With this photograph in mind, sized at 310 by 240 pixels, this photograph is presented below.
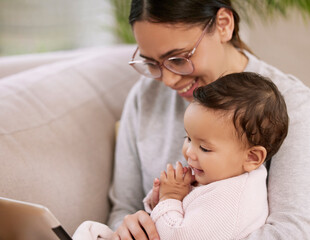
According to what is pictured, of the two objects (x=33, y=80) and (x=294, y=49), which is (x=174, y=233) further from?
(x=294, y=49)

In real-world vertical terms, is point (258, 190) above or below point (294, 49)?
above

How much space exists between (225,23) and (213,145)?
47cm

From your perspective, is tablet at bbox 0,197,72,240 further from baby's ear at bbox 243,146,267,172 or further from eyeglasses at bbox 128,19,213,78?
eyeglasses at bbox 128,19,213,78

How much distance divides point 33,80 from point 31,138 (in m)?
0.37

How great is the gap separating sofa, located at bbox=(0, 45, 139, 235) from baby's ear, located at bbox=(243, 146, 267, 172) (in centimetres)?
67

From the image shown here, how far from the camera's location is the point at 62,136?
5.08 feet

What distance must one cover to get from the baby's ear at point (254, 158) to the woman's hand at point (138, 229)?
1.02ft

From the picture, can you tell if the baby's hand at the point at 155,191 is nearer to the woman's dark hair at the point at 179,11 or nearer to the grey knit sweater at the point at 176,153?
the grey knit sweater at the point at 176,153

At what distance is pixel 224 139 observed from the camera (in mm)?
1065

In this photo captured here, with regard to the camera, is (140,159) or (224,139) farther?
(140,159)

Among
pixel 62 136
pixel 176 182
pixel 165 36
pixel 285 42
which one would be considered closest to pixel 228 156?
pixel 176 182

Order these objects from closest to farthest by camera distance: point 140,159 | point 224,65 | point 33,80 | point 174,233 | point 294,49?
point 174,233, point 224,65, point 140,159, point 33,80, point 294,49

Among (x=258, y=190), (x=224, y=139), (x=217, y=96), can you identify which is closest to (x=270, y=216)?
(x=258, y=190)

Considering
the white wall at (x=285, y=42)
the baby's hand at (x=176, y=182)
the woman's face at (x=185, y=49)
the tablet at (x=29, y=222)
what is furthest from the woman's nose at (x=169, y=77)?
the white wall at (x=285, y=42)
